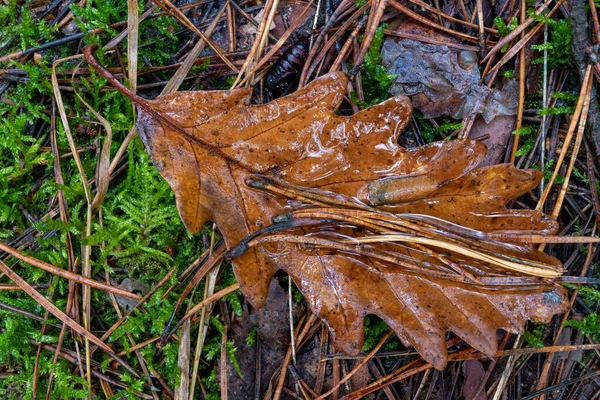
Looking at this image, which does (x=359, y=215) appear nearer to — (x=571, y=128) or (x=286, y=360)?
(x=286, y=360)

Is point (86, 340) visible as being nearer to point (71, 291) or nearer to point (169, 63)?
point (71, 291)

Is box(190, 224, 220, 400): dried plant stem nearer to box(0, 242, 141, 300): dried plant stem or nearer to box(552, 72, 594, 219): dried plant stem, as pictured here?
box(0, 242, 141, 300): dried plant stem

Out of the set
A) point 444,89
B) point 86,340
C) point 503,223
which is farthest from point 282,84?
point 86,340

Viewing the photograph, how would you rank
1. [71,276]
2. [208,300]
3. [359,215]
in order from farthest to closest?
[71,276] < [208,300] < [359,215]

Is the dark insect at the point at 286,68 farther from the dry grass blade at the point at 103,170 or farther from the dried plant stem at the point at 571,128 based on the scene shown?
the dried plant stem at the point at 571,128

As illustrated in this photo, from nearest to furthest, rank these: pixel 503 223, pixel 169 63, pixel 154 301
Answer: pixel 503 223 < pixel 154 301 < pixel 169 63

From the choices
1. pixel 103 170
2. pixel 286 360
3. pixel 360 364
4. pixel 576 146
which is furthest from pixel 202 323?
pixel 576 146

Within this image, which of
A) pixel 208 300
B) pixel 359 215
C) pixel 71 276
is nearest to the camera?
pixel 359 215

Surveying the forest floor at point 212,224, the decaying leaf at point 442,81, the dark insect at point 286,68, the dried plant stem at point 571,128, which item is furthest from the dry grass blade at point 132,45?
the dried plant stem at point 571,128
